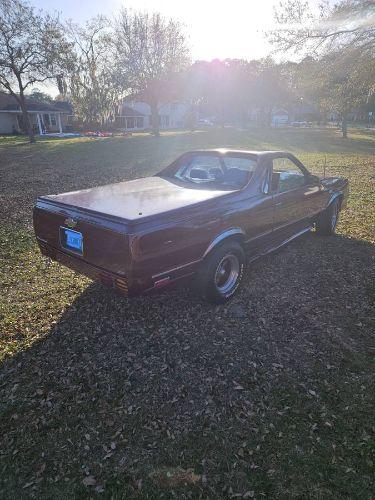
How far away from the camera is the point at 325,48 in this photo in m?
16.4

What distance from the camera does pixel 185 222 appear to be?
11.8 feet

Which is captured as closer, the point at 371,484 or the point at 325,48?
the point at 371,484

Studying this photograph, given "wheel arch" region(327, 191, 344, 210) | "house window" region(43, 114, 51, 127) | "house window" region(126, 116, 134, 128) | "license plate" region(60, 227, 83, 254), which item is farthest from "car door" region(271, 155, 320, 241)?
"house window" region(126, 116, 134, 128)

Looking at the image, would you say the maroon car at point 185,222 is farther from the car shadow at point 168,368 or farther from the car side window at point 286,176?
the car shadow at point 168,368

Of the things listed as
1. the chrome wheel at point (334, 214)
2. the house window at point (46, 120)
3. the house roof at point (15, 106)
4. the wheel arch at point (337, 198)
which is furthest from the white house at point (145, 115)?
the chrome wheel at point (334, 214)

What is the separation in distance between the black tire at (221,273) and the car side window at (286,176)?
121 centimetres

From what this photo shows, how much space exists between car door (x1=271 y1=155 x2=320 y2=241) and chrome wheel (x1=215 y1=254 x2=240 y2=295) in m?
1.06

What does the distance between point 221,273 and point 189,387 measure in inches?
64.0

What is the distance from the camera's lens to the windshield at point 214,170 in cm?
471

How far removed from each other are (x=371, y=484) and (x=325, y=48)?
1872cm

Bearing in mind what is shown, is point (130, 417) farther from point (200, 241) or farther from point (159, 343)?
point (200, 241)

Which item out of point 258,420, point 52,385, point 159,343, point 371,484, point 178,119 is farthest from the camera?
point 178,119

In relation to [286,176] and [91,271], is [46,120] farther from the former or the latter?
[91,271]

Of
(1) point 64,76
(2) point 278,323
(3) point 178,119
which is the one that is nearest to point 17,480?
(2) point 278,323
